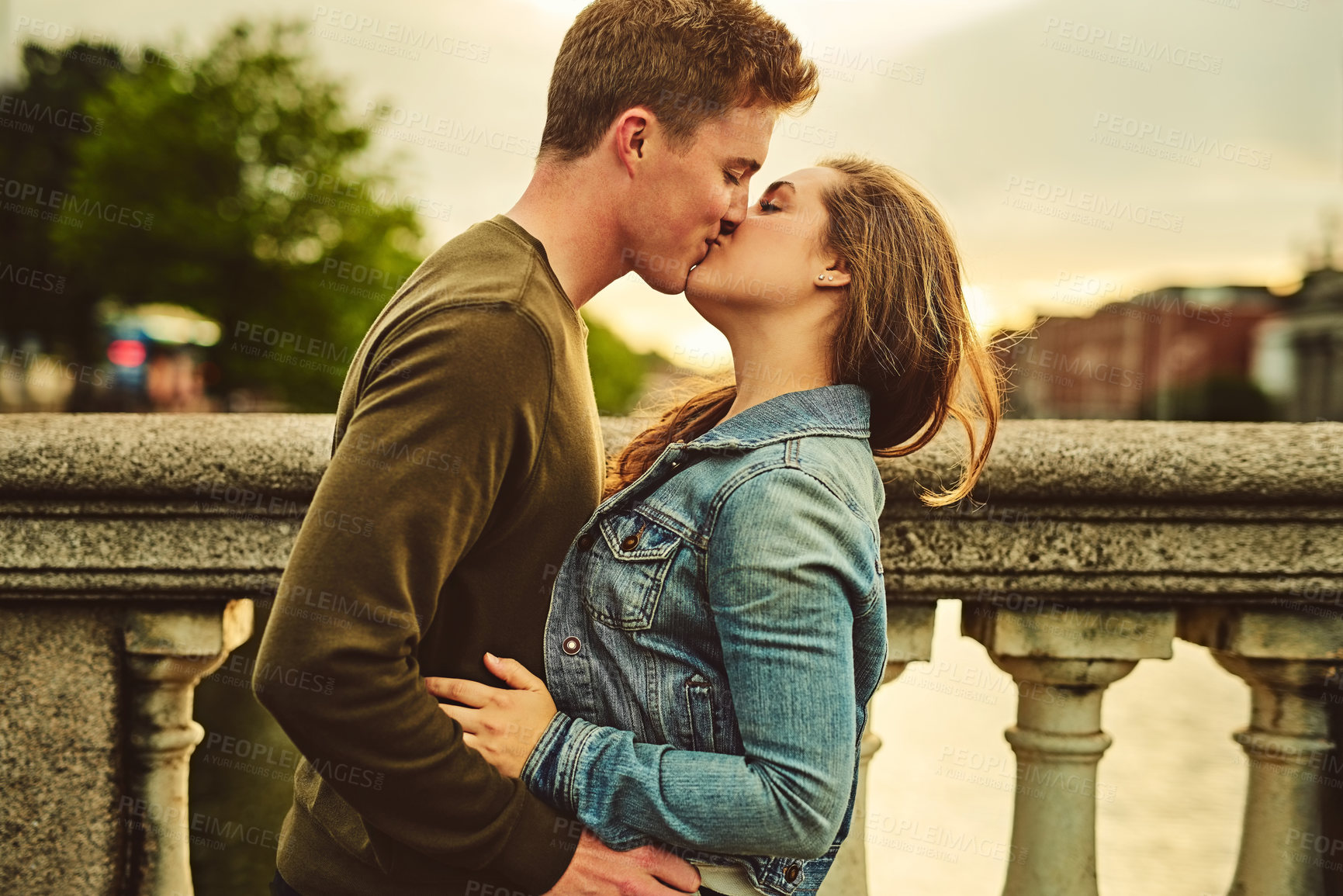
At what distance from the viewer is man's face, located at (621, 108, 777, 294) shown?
1.80m

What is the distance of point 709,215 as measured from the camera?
6.04 feet

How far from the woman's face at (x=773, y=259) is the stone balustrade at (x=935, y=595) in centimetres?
41

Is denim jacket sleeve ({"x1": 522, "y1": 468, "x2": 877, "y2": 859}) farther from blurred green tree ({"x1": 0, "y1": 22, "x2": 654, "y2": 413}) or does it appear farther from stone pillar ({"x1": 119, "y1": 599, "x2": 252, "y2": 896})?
blurred green tree ({"x1": 0, "y1": 22, "x2": 654, "y2": 413})

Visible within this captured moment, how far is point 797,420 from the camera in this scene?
162cm

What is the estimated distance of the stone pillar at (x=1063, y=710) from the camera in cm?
218

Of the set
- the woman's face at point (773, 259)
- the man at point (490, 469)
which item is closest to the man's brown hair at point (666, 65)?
the man at point (490, 469)

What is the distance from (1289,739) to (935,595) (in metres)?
0.82

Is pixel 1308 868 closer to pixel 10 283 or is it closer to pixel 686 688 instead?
→ pixel 686 688

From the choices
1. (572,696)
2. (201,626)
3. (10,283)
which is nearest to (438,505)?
(572,696)

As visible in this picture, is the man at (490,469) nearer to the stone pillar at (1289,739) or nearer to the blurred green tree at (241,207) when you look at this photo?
the stone pillar at (1289,739)

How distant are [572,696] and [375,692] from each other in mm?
341

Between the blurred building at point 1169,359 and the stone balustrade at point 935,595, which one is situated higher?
the blurred building at point 1169,359

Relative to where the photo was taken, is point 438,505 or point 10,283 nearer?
point 438,505

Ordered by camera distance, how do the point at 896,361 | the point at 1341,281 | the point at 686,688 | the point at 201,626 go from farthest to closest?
1. the point at 1341,281
2. the point at 201,626
3. the point at 896,361
4. the point at 686,688
